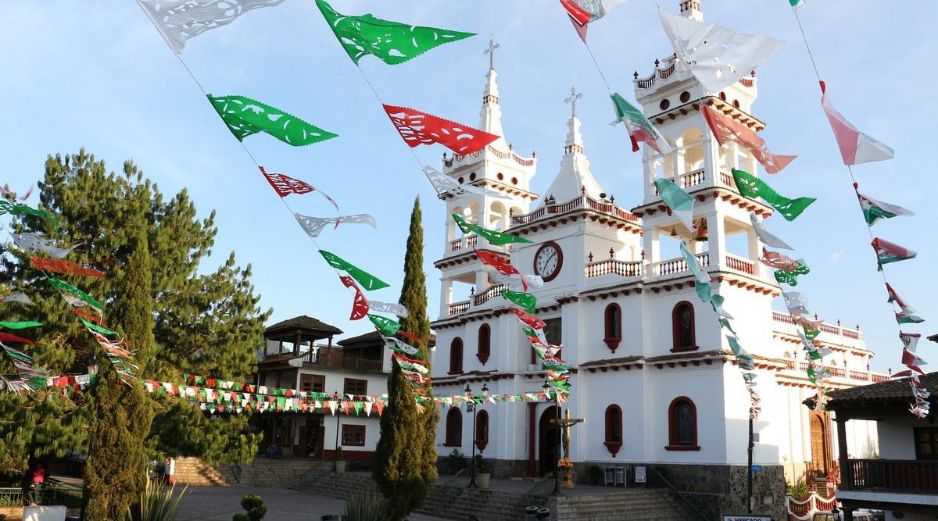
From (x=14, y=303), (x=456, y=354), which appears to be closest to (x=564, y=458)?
(x=456, y=354)

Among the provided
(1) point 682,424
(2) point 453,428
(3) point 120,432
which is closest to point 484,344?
(2) point 453,428

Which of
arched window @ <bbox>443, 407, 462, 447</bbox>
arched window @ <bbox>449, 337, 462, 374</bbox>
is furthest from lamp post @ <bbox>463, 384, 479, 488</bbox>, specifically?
arched window @ <bbox>449, 337, 462, 374</bbox>

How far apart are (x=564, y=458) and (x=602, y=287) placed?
743 cm

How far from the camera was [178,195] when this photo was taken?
84.1 ft

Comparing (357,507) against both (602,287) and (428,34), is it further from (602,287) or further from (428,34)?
(602,287)

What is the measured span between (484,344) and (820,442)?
16267mm

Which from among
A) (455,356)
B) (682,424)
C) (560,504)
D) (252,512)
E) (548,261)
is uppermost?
(548,261)

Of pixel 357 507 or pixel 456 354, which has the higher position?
pixel 456 354

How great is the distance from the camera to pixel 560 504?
24.8 meters

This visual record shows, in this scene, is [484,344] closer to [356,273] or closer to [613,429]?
[613,429]

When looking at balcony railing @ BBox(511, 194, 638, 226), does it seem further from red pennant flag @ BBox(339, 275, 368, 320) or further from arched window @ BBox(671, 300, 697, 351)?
red pennant flag @ BBox(339, 275, 368, 320)

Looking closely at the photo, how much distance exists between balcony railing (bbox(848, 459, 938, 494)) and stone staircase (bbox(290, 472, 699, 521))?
7.29 metres

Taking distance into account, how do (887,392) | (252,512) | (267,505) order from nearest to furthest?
(252,512) → (887,392) → (267,505)

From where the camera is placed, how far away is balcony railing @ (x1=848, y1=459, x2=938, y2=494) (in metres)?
19.4
